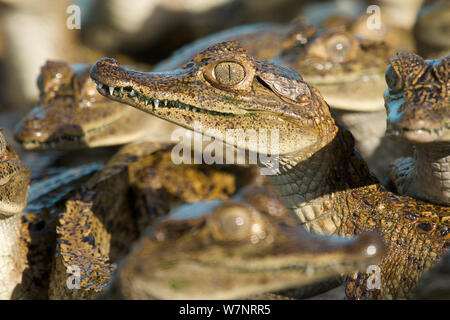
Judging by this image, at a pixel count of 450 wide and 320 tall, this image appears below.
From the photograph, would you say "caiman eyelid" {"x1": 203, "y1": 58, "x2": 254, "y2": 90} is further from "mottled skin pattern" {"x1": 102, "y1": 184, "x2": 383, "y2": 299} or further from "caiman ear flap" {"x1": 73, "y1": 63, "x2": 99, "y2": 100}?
"caiman ear flap" {"x1": 73, "y1": 63, "x2": 99, "y2": 100}

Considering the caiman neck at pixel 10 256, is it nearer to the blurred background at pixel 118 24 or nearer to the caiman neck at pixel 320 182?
the caiman neck at pixel 320 182

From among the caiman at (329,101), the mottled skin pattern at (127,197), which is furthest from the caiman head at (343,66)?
the mottled skin pattern at (127,197)

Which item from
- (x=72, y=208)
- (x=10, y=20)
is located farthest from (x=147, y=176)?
(x=10, y=20)

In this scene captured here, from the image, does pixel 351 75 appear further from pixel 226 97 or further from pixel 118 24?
pixel 118 24

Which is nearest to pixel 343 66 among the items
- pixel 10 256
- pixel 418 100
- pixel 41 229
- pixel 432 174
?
pixel 432 174

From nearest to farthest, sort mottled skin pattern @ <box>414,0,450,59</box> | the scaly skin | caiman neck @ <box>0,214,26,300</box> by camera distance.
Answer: the scaly skin < caiman neck @ <box>0,214,26,300</box> < mottled skin pattern @ <box>414,0,450,59</box>

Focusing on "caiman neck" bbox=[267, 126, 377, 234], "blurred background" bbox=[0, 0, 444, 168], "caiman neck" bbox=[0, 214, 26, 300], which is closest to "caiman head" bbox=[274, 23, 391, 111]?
"caiman neck" bbox=[267, 126, 377, 234]
